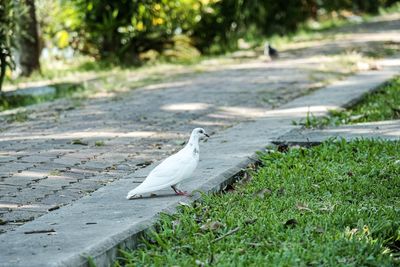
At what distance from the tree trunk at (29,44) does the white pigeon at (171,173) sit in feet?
25.5

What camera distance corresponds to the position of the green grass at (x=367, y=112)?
24.6 ft

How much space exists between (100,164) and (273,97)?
3648mm

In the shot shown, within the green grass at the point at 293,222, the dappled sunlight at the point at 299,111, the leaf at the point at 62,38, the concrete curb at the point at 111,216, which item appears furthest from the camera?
the leaf at the point at 62,38

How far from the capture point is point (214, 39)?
50.0 feet

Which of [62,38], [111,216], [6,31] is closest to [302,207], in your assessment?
[111,216]

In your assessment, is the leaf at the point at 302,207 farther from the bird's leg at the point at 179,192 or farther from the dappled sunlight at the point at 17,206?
the dappled sunlight at the point at 17,206

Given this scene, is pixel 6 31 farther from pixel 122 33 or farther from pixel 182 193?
pixel 182 193

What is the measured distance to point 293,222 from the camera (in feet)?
14.6

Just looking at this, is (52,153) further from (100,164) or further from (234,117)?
(234,117)

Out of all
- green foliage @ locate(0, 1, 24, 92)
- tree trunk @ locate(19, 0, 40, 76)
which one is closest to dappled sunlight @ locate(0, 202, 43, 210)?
green foliage @ locate(0, 1, 24, 92)

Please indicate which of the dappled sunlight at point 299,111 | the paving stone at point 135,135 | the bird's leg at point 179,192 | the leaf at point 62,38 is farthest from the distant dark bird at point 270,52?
the bird's leg at point 179,192

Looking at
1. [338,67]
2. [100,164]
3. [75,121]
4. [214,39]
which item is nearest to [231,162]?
[100,164]

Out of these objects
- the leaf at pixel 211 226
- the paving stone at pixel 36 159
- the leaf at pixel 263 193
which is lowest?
the leaf at pixel 263 193

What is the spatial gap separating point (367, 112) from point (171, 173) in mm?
3679
